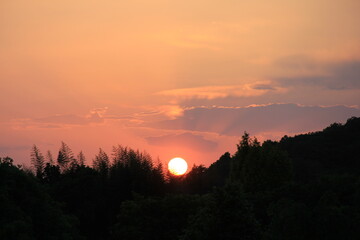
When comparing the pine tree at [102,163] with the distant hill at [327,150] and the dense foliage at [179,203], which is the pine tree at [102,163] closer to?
the dense foliage at [179,203]

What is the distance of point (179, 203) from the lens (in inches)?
2430

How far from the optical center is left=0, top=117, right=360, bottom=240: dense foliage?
40.3m

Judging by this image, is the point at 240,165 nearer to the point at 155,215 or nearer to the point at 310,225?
the point at 155,215

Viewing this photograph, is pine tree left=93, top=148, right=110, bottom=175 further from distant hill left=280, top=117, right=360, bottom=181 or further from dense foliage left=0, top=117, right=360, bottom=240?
distant hill left=280, top=117, right=360, bottom=181

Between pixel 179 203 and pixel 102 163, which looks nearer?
pixel 179 203

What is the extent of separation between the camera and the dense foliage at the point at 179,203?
40344mm

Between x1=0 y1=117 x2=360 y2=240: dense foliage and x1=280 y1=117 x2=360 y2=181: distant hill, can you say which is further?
x1=280 y1=117 x2=360 y2=181: distant hill

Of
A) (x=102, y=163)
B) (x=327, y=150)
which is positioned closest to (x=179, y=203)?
(x=102, y=163)

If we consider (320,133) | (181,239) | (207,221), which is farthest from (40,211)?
(320,133)

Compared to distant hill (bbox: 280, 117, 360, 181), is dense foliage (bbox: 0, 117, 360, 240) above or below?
below

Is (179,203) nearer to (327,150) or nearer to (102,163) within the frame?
(102,163)

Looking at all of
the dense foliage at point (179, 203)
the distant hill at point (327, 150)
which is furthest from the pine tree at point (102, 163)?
the distant hill at point (327, 150)

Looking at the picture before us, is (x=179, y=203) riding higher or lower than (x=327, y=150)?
lower

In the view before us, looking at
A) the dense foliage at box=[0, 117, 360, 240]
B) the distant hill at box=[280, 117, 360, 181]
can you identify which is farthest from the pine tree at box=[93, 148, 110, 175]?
the distant hill at box=[280, 117, 360, 181]
